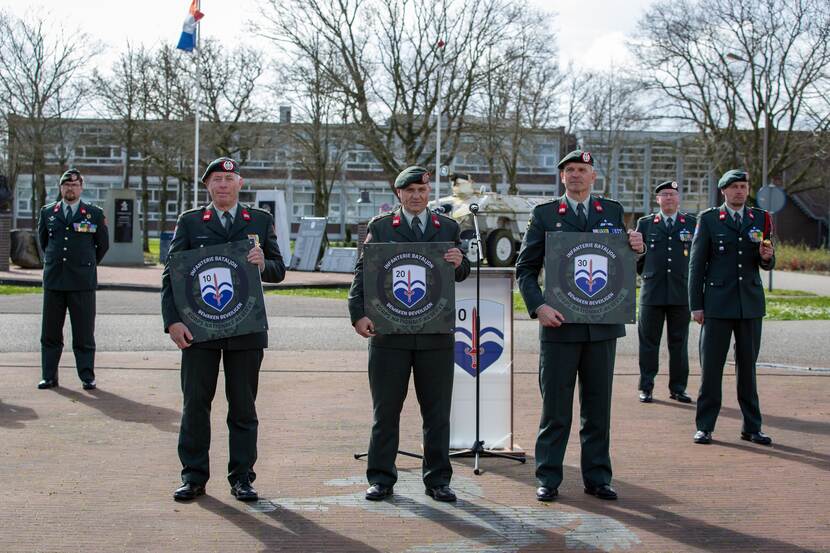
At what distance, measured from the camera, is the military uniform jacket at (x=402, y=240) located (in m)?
5.87

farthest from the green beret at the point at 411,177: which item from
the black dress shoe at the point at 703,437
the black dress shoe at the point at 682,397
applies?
the black dress shoe at the point at 682,397

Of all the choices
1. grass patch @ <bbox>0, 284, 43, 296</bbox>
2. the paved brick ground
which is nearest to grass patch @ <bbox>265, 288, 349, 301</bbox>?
grass patch @ <bbox>0, 284, 43, 296</bbox>

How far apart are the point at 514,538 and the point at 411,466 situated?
1752mm

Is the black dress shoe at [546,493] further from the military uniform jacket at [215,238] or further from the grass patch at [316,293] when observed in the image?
the grass patch at [316,293]

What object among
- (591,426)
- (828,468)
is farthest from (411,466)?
(828,468)

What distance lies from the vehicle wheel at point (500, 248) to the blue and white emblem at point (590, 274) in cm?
2549

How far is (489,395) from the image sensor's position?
7.04m

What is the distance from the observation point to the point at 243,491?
225 inches

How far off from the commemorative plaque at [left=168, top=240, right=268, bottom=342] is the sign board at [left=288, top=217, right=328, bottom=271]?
26454mm

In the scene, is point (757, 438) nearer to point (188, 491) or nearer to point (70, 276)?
point (188, 491)

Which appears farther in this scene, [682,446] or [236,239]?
[682,446]

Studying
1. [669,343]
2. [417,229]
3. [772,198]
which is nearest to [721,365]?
[669,343]

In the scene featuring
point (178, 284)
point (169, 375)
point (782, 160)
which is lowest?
point (169, 375)

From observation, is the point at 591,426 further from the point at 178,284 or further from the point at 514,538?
the point at 178,284
